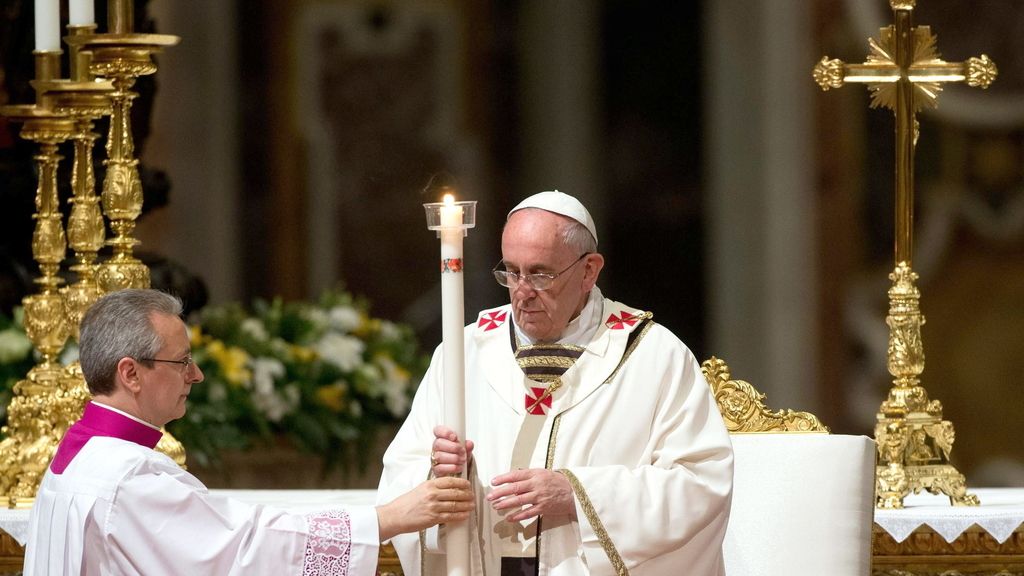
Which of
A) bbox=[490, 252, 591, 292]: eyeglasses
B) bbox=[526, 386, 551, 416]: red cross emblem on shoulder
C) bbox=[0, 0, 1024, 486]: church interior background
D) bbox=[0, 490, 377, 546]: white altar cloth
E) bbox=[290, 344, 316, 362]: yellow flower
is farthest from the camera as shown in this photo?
bbox=[0, 0, 1024, 486]: church interior background

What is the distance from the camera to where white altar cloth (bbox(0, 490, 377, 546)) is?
5031mm

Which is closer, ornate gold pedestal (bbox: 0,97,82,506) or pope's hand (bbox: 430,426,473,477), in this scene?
pope's hand (bbox: 430,426,473,477)

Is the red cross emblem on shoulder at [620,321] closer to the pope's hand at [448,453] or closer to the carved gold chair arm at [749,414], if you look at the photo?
the carved gold chair arm at [749,414]

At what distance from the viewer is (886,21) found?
7426mm

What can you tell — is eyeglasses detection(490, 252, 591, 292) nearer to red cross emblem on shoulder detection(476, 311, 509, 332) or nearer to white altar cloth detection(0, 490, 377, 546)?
red cross emblem on shoulder detection(476, 311, 509, 332)

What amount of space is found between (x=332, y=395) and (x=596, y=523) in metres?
2.84

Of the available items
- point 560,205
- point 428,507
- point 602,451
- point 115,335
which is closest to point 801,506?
point 602,451

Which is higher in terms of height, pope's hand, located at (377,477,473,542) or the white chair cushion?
pope's hand, located at (377,477,473,542)

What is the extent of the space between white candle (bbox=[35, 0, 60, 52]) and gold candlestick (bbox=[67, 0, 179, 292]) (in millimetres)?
115

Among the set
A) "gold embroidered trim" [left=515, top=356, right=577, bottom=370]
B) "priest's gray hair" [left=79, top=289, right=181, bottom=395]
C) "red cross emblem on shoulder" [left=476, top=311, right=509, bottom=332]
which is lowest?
"gold embroidered trim" [left=515, top=356, right=577, bottom=370]

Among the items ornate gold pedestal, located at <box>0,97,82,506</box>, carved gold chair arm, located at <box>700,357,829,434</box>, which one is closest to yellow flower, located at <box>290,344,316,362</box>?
ornate gold pedestal, located at <box>0,97,82,506</box>

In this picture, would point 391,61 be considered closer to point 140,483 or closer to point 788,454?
point 788,454

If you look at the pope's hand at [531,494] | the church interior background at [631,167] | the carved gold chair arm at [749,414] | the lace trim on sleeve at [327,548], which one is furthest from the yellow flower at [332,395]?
the lace trim on sleeve at [327,548]

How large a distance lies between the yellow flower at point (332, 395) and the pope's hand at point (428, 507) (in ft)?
9.50
